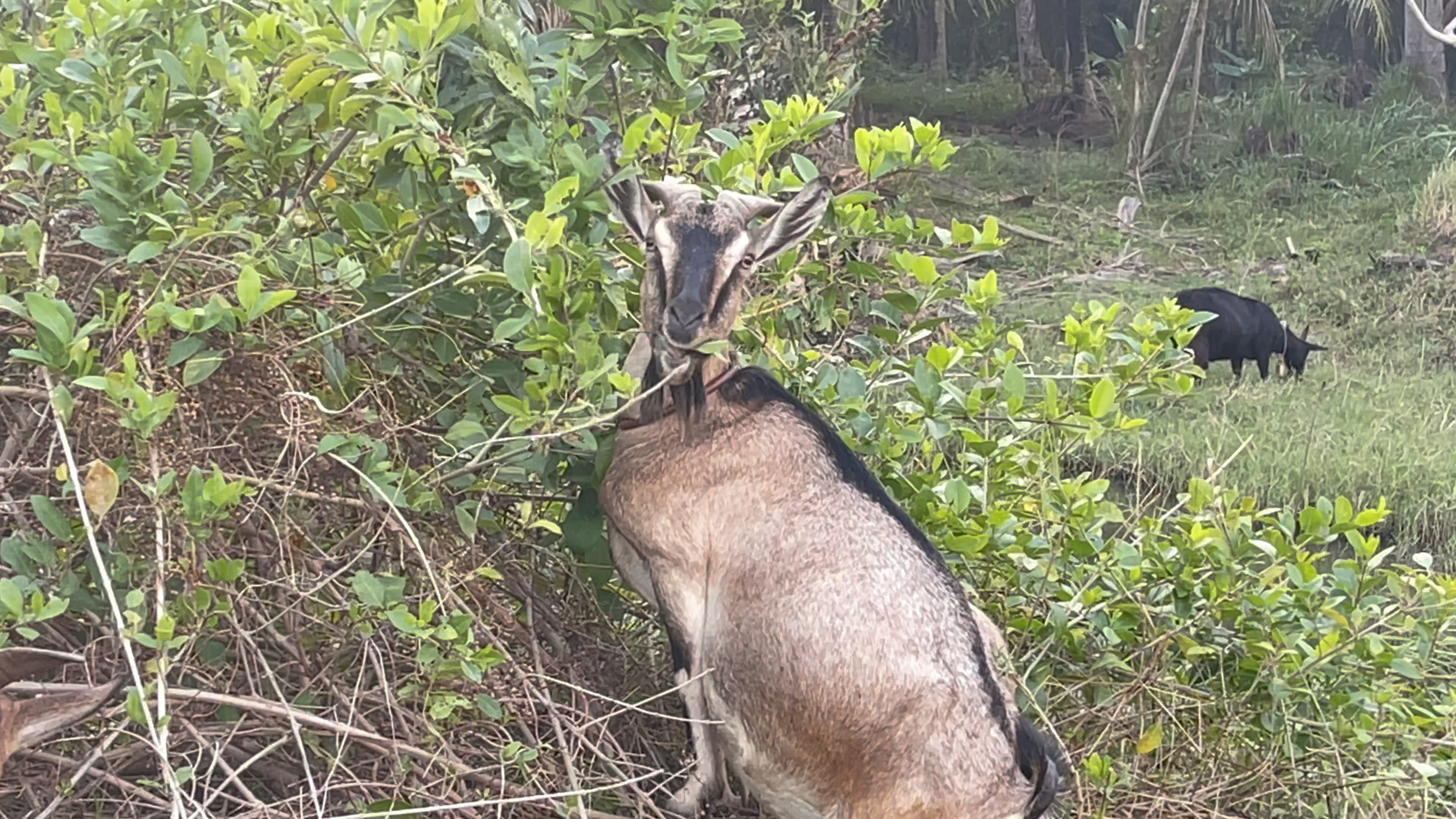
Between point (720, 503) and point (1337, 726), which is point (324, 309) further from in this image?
point (1337, 726)

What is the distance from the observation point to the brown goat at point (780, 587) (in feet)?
7.79

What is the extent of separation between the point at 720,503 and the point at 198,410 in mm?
890

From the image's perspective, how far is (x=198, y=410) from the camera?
235 cm

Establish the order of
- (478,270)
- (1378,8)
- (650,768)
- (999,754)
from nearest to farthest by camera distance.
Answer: (478,270)
(999,754)
(650,768)
(1378,8)

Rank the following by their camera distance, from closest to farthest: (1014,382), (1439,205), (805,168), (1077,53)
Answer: (1014,382) < (805,168) < (1439,205) < (1077,53)

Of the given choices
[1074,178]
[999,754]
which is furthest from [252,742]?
[1074,178]

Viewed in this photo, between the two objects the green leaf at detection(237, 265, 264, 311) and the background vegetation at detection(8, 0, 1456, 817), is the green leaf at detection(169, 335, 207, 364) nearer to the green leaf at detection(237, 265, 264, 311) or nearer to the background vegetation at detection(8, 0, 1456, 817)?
the background vegetation at detection(8, 0, 1456, 817)

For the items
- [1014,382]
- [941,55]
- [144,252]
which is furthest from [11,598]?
[941,55]

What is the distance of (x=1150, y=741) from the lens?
284 cm

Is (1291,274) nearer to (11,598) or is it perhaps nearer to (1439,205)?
(1439,205)

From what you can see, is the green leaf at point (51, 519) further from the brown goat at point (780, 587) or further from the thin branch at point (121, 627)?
the brown goat at point (780, 587)

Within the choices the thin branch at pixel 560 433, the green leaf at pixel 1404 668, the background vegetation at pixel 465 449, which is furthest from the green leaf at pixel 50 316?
the green leaf at pixel 1404 668

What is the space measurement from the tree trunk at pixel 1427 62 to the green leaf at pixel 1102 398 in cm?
1168

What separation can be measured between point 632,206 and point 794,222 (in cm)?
28
